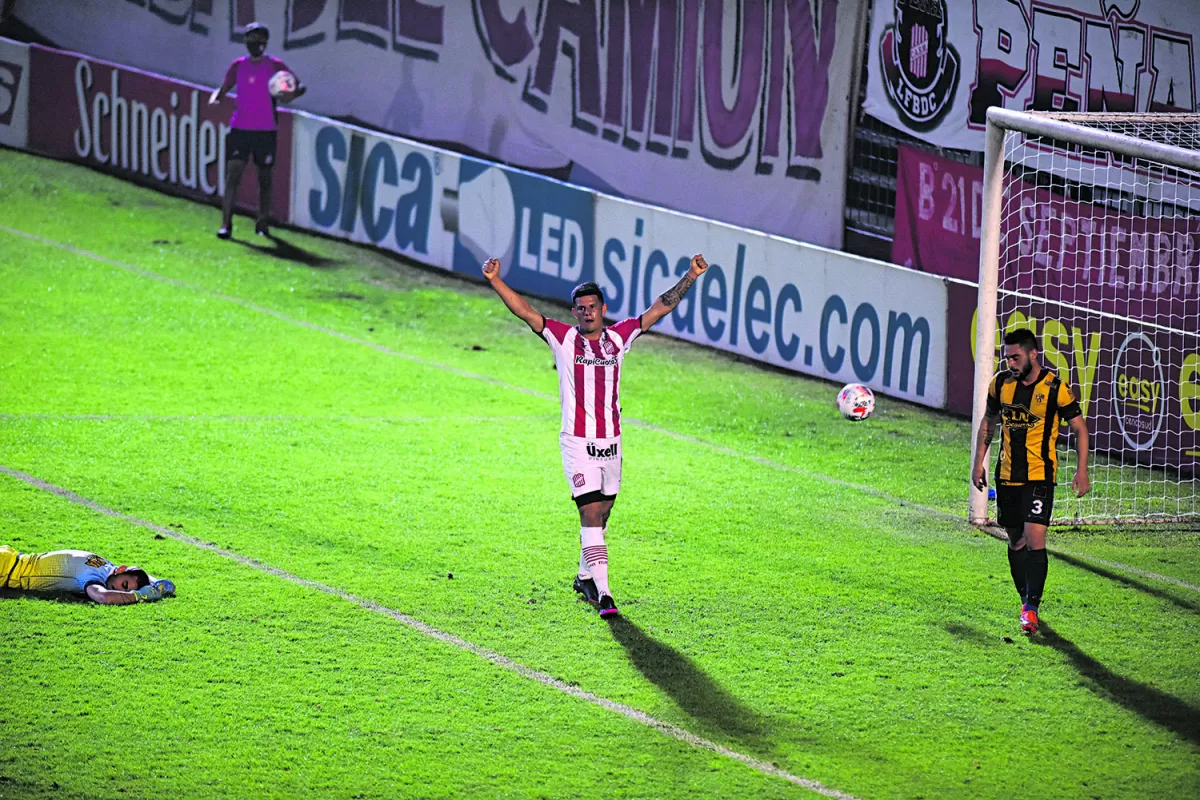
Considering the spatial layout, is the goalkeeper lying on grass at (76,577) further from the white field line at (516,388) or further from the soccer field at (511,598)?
the white field line at (516,388)

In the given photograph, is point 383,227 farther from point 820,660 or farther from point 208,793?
point 208,793

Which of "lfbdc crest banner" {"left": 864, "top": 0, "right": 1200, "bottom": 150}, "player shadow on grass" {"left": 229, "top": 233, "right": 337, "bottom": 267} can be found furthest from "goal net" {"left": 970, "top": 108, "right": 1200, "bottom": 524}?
"player shadow on grass" {"left": 229, "top": 233, "right": 337, "bottom": 267}

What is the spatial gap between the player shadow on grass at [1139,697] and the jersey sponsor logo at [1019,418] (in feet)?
3.96

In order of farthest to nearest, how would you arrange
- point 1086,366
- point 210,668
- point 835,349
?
point 835,349 < point 1086,366 < point 210,668

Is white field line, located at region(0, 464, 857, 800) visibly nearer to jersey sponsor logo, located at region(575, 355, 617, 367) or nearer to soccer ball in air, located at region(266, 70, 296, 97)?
jersey sponsor logo, located at region(575, 355, 617, 367)

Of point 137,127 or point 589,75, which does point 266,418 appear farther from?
point 137,127

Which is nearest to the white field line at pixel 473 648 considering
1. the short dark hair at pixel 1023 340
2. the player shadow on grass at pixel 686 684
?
the player shadow on grass at pixel 686 684

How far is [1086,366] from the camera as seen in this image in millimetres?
13711

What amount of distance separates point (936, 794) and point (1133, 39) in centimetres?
1042

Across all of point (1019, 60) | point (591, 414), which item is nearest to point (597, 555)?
point (591, 414)

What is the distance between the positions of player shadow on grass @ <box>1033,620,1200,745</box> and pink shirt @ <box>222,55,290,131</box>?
1310cm

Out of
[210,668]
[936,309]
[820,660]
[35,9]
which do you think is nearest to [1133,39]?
[936,309]

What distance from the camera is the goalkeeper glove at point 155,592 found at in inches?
348

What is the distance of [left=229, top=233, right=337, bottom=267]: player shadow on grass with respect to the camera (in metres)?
19.2
